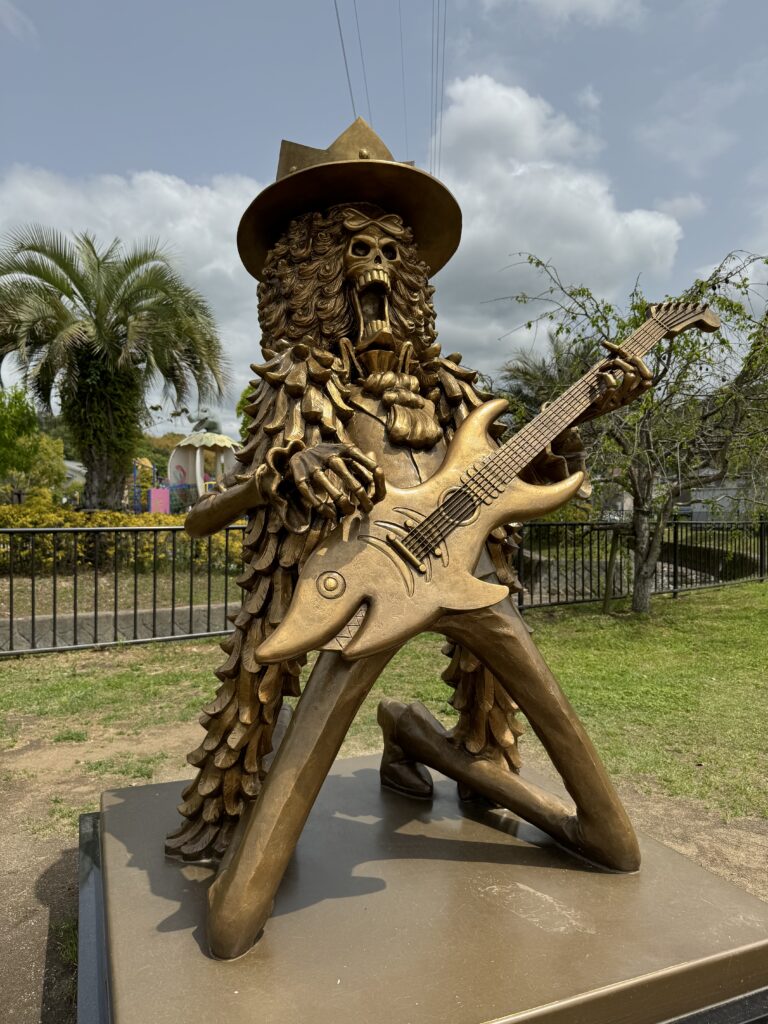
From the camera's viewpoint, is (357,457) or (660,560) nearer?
(357,457)

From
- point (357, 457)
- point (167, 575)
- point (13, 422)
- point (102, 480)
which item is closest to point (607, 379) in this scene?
point (357, 457)

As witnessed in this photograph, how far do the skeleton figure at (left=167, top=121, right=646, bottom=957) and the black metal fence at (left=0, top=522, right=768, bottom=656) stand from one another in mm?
4022

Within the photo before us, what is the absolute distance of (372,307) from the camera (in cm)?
241

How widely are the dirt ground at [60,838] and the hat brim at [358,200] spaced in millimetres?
2672

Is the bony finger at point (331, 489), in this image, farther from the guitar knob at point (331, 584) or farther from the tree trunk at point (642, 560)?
the tree trunk at point (642, 560)

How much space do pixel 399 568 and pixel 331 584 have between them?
0.69 feet

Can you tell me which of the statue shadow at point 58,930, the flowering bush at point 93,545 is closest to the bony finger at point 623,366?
the statue shadow at point 58,930

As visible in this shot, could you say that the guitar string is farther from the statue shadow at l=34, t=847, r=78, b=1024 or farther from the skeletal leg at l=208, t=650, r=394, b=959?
the statue shadow at l=34, t=847, r=78, b=1024

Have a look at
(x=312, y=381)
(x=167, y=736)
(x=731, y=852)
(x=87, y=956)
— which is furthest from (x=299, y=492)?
(x=167, y=736)

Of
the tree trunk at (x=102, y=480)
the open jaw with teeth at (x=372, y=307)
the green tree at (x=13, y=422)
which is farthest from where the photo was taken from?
the green tree at (x=13, y=422)

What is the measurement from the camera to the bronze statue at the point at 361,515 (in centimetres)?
193

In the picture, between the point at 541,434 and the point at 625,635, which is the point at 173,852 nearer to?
the point at 541,434

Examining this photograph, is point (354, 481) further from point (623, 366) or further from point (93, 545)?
point (93, 545)

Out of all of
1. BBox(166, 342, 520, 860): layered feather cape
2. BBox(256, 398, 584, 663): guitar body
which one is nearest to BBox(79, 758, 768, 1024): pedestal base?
BBox(166, 342, 520, 860): layered feather cape
